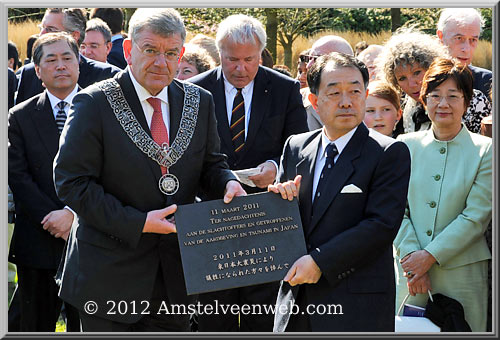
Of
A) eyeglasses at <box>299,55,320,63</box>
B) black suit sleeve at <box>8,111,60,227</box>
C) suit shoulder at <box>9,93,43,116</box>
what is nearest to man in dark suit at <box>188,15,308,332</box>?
suit shoulder at <box>9,93,43,116</box>

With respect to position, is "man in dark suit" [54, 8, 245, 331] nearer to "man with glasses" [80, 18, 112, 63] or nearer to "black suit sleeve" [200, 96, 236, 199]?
"black suit sleeve" [200, 96, 236, 199]

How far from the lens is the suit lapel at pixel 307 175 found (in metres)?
4.34

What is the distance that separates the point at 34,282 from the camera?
6027 millimetres

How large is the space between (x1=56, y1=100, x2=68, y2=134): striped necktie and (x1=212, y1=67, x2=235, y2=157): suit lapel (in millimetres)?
1235

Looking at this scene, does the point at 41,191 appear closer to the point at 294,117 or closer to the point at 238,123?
the point at 238,123

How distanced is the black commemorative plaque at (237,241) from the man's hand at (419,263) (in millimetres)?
1128

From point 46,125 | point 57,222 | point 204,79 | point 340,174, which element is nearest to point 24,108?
point 46,125

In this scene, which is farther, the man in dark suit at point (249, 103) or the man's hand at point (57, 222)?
the man's hand at point (57, 222)

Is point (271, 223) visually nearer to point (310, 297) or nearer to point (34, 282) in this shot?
point (310, 297)

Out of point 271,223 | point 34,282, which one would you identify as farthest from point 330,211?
point 34,282

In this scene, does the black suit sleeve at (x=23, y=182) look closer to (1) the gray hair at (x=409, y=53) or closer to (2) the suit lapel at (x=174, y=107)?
(2) the suit lapel at (x=174, y=107)

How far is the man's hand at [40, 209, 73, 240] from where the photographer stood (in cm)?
572

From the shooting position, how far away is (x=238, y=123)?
18.4ft

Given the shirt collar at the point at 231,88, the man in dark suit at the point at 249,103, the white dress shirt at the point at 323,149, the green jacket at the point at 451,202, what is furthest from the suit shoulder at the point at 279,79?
the white dress shirt at the point at 323,149
